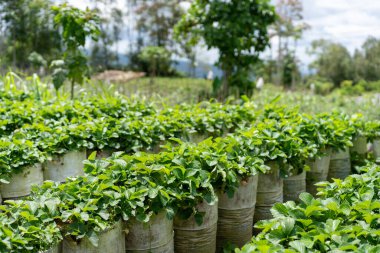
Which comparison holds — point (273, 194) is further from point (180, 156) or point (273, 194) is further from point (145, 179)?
point (145, 179)

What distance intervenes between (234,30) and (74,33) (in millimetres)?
3130

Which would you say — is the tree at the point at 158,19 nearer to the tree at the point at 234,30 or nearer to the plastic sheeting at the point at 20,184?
the tree at the point at 234,30

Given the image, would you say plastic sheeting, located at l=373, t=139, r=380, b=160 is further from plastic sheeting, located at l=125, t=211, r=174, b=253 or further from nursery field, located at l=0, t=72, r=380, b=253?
plastic sheeting, located at l=125, t=211, r=174, b=253

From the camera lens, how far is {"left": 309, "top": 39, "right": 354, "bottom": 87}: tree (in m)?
19.5

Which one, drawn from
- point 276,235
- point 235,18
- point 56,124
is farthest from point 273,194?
point 235,18

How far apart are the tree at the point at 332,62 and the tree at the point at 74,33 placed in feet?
54.3

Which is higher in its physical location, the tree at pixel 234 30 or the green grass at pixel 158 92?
the tree at pixel 234 30

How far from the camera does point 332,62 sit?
2003cm

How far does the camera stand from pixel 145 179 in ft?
6.59

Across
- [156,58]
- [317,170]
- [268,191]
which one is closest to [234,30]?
[317,170]

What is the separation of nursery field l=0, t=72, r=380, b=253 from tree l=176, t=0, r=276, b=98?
3.46m

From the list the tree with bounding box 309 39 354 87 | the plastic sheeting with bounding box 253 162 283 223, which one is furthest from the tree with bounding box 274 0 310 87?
the plastic sheeting with bounding box 253 162 283 223

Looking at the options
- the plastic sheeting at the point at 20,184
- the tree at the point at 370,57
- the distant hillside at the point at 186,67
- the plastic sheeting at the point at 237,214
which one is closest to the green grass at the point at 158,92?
the plastic sheeting at the point at 20,184

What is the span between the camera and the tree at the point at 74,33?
467 centimetres
